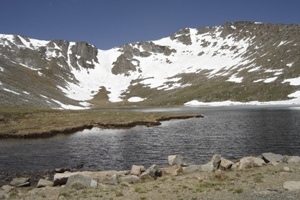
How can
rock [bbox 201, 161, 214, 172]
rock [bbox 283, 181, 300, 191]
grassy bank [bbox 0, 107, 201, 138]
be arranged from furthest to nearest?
1. grassy bank [bbox 0, 107, 201, 138]
2. rock [bbox 201, 161, 214, 172]
3. rock [bbox 283, 181, 300, 191]

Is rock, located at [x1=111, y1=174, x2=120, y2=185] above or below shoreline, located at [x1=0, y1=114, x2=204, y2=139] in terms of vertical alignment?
below

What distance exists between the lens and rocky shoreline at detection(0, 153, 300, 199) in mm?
25109

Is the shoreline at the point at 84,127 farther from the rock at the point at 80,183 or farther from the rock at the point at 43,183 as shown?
the rock at the point at 80,183

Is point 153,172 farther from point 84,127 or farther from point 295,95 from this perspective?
point 295,95

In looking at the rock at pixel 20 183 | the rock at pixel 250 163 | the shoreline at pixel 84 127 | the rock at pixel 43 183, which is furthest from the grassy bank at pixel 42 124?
the rock at pixel 250 163

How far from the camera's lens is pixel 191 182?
29.4 m

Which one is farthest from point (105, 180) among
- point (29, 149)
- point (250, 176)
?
point (29, 149)

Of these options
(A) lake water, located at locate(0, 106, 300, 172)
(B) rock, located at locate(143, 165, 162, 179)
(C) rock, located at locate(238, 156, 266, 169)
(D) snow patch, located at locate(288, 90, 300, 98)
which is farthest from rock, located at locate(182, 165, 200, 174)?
(D) snow patch, located at locate(288, 90, 300, 98)

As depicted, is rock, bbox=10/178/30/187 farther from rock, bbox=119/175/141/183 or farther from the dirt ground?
rock, bbox=119/175/141/183

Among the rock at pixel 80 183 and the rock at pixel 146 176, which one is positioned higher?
the rock at pixel 80 183

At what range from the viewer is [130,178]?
32.7 m

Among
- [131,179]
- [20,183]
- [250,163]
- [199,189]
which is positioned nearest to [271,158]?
[250,163]

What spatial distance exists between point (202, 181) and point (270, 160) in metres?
11.9

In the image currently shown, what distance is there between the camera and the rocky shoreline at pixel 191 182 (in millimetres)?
25109
